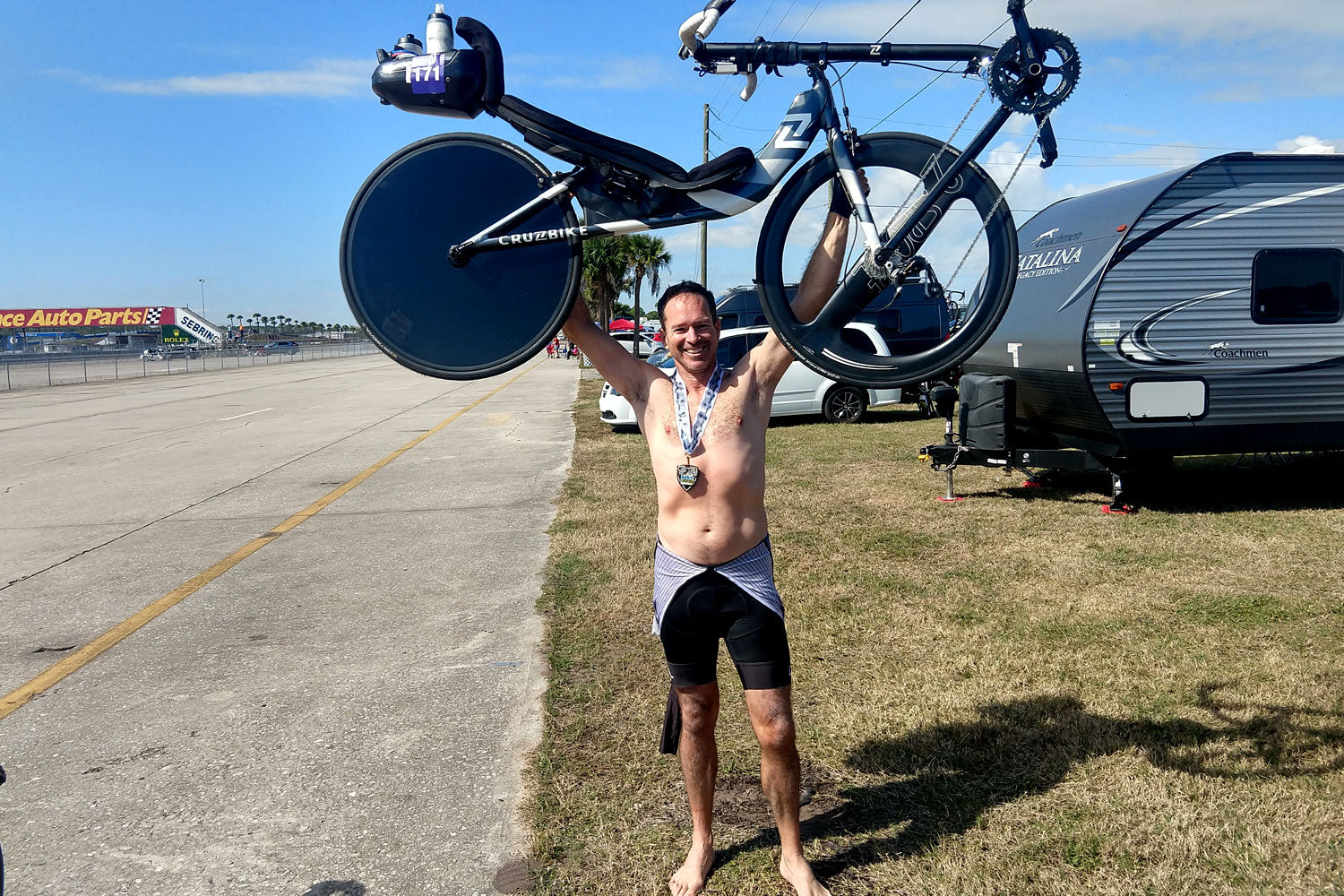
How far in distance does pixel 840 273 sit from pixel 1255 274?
25.4ft

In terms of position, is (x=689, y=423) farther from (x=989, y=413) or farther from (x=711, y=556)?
(x=989, y=413)

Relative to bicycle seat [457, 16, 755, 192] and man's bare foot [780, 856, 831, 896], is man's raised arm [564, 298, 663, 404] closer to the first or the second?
bicycle seat [457, 16, 755, 192]

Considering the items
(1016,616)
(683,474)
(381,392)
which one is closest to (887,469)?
(1016,616)

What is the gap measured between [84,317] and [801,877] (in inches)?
5324

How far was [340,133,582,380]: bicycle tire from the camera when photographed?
321 centimetres

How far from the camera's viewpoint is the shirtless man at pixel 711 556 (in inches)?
131

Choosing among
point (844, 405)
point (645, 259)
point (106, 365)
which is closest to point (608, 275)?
point (645, 259)

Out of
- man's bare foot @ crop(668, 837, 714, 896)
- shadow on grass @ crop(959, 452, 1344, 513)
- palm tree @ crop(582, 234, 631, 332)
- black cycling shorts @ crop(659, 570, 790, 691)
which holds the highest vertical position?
palm tree @ crop(582, 234, 631, 332)

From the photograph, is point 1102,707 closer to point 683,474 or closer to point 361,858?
point 683,474

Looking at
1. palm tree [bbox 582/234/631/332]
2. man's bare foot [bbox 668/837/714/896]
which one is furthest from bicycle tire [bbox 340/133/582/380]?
palm tree [bbox 582/234/631/332]

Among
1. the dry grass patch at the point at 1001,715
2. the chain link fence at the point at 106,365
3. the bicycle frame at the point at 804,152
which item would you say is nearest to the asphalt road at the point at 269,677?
the dry grass patch at the point at 1001,715

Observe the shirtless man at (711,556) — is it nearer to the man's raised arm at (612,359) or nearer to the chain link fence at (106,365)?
the man's raised arm at (612,359)

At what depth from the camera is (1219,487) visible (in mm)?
10875

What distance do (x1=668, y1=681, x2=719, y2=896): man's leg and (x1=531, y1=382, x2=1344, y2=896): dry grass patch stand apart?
0.10 meters
